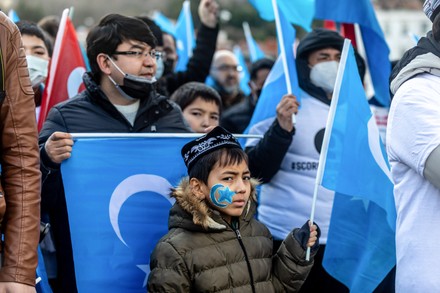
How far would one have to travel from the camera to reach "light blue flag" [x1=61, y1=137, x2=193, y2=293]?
13.1 feet

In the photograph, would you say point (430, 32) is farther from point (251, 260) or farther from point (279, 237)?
point (279, 237)

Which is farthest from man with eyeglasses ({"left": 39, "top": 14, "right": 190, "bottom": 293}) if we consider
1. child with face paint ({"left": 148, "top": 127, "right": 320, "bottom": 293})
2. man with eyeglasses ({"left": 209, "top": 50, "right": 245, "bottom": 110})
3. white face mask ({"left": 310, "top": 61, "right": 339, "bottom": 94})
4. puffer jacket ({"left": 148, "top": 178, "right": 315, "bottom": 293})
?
man with eyeglasses ({"left": 209, "top": 50, "right": 245, "bottom": 110})

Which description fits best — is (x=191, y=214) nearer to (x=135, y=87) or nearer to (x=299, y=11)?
(x=135, y=87)

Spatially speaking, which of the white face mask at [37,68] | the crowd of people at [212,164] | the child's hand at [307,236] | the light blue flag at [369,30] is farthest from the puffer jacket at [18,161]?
the light blue flag at [369,30]

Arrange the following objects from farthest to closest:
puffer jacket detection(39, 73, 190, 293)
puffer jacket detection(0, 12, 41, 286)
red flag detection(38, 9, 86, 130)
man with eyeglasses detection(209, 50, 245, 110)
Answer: man with eyeglasses detection(209, 50, 245, 110), red flag detection(38, 9, 86, 130), puffer jacket detection(39, 73, 190, 293), puffer jacket detection(0, 12, 41, 286)

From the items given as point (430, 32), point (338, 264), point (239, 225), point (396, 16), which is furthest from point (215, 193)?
point (396, 16)

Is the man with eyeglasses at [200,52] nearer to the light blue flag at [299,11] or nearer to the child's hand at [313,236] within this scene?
the light blue flag at [299,11]

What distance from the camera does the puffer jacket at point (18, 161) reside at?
303cm

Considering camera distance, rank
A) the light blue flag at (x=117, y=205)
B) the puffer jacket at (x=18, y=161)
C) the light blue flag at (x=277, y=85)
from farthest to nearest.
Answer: the light blue flag at (x=277, y=85) < the light blue flag at (x=117, y=205) < the puffer jacket at (x=18, y=161)

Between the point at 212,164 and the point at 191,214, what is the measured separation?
0.26 metres

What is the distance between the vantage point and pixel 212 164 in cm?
393

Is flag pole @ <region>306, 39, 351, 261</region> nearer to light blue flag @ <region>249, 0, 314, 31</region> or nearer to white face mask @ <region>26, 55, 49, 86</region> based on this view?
light blue flag @ <region>249, 0, 314, 31</region>

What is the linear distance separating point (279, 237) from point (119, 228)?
1210 millimetres

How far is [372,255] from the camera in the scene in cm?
430
